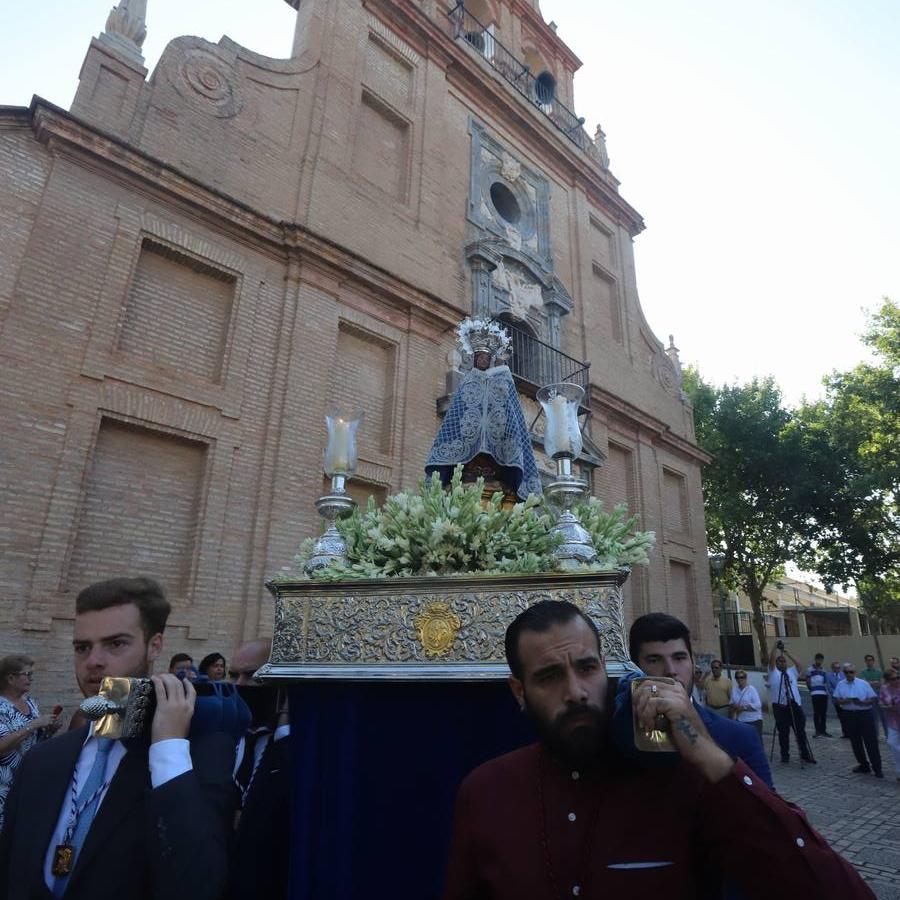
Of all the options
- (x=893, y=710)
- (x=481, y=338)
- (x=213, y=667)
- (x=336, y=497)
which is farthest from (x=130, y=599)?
(x=893, y=710)

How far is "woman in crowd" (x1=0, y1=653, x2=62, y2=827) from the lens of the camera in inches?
155

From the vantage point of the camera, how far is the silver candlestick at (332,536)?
322 centimetres

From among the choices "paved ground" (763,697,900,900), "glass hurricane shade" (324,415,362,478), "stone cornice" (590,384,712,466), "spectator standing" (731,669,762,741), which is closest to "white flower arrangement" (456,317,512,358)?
"glass hurricane shade" (324,415,362,478)

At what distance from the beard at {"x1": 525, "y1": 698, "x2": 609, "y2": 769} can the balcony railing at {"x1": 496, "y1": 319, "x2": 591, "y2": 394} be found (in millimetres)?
11678

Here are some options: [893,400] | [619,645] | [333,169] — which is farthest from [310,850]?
[893,400]

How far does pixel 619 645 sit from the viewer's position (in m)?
2.56

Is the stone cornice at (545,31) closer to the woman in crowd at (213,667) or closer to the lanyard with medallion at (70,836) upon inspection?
the woman in crowd at (213,667)

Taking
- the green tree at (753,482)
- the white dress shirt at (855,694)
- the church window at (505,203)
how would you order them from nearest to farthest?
the white dress shirt at (855,694) → the church window at (505,203) → the green tree at (753,482)

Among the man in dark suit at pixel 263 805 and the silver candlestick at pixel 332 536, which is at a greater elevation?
the silver candlestick at pixel 332 536

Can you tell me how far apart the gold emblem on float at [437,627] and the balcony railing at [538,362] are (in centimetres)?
1058

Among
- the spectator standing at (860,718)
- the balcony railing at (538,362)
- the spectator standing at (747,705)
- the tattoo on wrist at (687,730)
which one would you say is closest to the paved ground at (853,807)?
the spectator standing at (860,718)

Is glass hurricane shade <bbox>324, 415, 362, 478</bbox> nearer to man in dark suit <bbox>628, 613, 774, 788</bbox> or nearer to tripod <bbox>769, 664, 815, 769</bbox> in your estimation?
man in dark suit <bbox>628, 613, 774, 788</bbox>

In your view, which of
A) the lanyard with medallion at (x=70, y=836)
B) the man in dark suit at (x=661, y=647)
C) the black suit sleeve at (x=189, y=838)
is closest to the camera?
the black suit sleeve at (x=189, y=838)

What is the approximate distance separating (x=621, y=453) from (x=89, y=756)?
14801 mm
